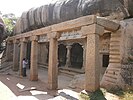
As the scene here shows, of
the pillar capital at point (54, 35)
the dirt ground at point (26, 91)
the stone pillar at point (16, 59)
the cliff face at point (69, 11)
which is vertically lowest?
the dirt ground at point (26, 91)

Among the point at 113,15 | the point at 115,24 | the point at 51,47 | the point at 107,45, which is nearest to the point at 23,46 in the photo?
the point at 51,47

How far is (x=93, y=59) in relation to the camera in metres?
6.95

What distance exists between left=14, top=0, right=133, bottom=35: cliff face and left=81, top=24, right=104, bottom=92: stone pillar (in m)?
2.15

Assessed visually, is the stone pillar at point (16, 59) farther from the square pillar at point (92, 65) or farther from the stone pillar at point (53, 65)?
the square pillar at point (92, 65)

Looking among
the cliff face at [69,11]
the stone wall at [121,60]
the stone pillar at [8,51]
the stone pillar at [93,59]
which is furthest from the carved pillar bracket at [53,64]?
the stone pillar at [8,51]

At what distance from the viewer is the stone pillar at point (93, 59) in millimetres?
6844

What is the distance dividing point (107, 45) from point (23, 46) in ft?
21.2

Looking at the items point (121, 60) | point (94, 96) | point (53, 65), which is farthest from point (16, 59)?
point (94, 96)

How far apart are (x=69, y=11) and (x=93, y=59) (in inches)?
278

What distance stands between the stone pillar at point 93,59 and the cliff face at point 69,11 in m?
2.15

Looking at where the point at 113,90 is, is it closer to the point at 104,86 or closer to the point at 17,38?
the point at 104,86

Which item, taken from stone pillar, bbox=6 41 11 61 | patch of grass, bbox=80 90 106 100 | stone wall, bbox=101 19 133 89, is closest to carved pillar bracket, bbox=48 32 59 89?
stone wall, bbox=101 19 133 89

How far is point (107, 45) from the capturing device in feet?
35.3

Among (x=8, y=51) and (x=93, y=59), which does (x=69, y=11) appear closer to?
(x=93, y=59)
